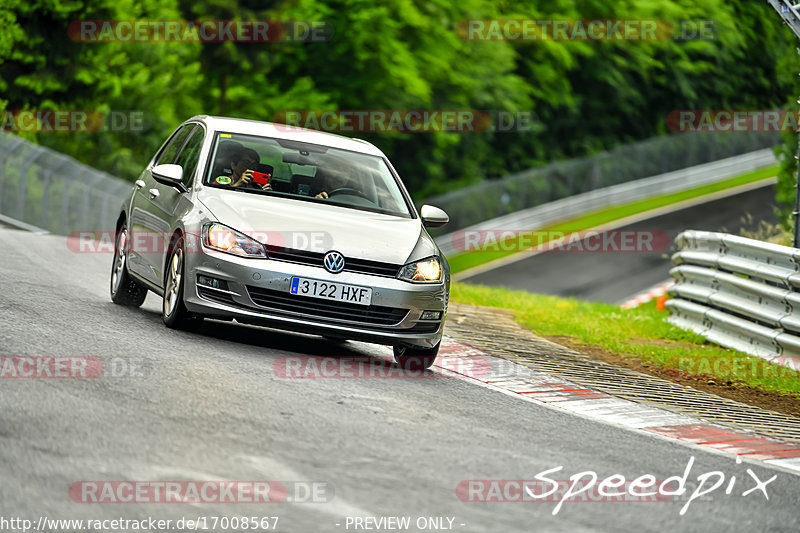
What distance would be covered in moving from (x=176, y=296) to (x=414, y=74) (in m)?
35.3

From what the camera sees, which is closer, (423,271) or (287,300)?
(287,300)

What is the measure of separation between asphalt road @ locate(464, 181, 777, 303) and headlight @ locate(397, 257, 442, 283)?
18.9 meters

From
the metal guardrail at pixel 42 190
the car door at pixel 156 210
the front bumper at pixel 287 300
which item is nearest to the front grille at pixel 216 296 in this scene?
the front bumper at pixel 287 300

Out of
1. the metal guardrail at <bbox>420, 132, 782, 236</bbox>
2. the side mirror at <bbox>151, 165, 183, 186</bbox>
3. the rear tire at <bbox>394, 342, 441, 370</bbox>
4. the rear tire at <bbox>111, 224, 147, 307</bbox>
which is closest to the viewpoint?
the rear tire at <bbox>394, 342, 441, 370</bbox>

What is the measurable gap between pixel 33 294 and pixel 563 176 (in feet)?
111

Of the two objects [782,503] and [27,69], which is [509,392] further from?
[27,69]

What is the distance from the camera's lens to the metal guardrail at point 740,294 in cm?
1209

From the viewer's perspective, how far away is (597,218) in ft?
137

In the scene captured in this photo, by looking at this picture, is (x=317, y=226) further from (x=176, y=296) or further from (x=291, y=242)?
(x=176, y=296)

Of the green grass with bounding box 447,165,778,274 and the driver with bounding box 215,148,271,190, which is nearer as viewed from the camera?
the driver with bounding box 215,148,271,190

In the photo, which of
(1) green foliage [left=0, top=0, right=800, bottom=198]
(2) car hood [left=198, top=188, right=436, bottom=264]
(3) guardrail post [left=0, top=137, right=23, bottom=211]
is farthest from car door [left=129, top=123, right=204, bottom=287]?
(1) green foliage [left=0, top=0, right=800, bottom=198]

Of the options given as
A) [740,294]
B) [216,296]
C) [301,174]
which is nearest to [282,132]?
[301,174]

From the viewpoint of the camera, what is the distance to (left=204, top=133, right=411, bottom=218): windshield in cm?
1002

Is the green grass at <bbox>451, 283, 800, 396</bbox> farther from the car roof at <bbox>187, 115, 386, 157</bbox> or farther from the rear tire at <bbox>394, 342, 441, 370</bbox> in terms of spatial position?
the car roof at <bbox>187, 115, 386, 157</bbox>
